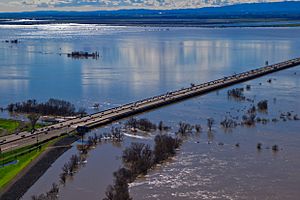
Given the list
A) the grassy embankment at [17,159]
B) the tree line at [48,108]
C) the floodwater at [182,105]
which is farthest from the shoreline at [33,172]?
the tree line at [48,108]

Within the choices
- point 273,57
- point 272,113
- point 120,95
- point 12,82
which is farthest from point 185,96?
point 273,57

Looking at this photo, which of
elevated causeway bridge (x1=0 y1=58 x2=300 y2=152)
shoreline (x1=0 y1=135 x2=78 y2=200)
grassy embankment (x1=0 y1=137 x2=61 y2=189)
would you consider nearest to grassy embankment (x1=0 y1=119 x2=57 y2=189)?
grassy embankment (x1=0 y1=137 x2=61 y2=189)

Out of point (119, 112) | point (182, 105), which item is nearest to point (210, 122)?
point (119, 112)

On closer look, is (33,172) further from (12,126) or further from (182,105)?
(182,105)

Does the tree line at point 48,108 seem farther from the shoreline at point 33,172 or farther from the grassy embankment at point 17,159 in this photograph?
the grassy embankment at point 17,159

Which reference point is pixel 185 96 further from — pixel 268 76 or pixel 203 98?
pixel 268 76
